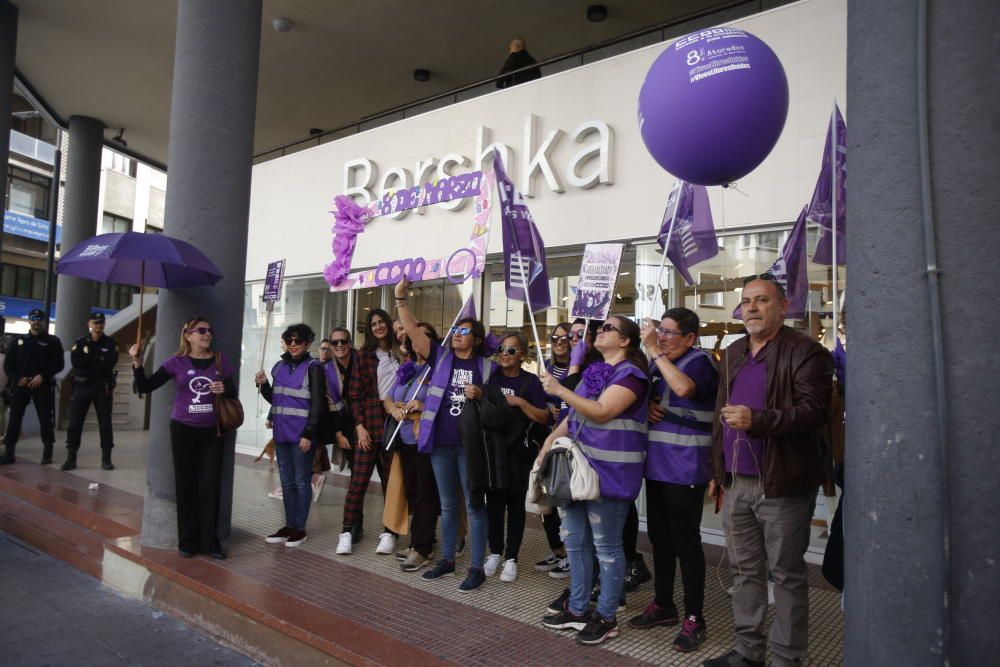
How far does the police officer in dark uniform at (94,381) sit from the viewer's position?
8.56 metres

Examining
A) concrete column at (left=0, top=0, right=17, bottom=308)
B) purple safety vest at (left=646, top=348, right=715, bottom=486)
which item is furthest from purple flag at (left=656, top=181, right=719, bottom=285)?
concrete column at (left=0, top=0, right=17, bottom=308)

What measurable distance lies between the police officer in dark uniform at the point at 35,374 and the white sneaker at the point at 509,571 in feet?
22.7

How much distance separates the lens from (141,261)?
16.9ft

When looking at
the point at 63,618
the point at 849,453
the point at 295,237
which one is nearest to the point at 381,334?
the point at 63,618

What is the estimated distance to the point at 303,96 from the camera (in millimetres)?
13031

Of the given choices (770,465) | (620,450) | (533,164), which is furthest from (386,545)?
(533,164)

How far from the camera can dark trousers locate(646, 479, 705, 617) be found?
3795 millimetres

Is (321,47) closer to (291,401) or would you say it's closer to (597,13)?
(597,13)

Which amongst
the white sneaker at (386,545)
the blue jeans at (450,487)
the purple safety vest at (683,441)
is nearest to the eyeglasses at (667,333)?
the purple safety vest at (683,441)

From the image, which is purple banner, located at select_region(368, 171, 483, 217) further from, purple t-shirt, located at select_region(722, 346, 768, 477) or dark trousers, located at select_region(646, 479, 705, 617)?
purple t-shirt, located at select_region(722, 346, 768, 477)

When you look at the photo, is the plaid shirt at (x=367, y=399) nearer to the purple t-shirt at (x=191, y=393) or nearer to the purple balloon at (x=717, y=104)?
the purple t-shirt at (x=191, y=393)

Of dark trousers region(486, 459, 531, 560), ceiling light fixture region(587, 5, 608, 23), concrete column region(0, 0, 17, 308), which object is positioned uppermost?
ceiling light fixture region(587, 5, 608, 23)

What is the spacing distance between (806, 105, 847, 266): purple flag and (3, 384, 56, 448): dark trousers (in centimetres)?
892

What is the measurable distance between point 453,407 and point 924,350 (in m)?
3.18
